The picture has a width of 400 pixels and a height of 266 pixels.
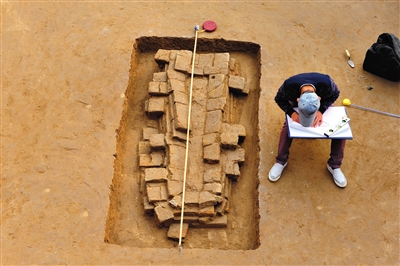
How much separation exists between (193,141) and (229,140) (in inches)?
16.4

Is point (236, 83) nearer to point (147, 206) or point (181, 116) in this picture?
point (181, 116)

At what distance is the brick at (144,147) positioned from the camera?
5.30 m

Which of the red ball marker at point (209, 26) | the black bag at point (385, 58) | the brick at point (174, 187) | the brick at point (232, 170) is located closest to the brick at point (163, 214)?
the brick at point (174, 187)

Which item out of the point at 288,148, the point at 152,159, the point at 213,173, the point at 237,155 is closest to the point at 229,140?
the point at 237,155

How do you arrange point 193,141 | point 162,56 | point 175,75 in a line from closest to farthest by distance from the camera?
point 193,141 < point 175,75 < point 162,56

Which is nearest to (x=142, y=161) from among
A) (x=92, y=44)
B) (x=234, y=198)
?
(x=234, y=198)

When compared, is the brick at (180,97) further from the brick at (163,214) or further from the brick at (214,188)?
the brick at (163,214)

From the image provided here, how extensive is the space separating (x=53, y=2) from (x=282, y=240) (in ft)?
14.8

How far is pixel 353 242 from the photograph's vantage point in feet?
14.9

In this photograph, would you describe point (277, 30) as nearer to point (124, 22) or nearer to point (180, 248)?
point (124, 22)

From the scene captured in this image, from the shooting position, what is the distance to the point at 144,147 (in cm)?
532

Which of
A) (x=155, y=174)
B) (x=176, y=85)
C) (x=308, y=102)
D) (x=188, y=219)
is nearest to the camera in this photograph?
(x=308, y=102)

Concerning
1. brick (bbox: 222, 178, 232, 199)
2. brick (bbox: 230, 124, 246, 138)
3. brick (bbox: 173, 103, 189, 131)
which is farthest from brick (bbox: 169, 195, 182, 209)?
brick (bbox: 230, 124, 246, 138)

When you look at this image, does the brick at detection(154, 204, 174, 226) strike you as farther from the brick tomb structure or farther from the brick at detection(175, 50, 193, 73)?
the brick at detection(175, 50, 193, 73)
